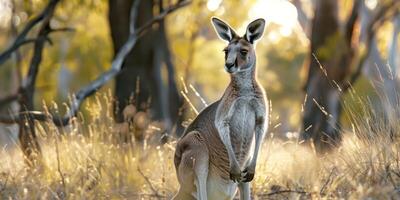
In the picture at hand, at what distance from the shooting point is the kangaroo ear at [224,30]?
6637 millimetres

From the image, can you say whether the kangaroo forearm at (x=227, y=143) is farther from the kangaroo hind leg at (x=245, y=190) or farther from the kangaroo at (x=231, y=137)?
the kangaroo hind leg at (x=245, y=190)

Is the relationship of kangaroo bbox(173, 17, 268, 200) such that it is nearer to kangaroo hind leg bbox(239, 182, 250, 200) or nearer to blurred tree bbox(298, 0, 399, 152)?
kangaroo hind leg bbox(239, 182, 250, 200)

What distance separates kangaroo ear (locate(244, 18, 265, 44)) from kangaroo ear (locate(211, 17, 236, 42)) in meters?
0.12

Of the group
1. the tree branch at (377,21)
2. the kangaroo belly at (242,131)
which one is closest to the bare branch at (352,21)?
the tree branch at (377,21)

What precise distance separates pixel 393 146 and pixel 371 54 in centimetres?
1131

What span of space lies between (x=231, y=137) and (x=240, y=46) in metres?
0.69

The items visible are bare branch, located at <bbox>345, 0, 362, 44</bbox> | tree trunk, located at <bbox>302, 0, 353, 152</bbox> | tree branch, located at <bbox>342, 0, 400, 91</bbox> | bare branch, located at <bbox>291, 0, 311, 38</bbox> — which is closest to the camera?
tree trunk, located at <bbox>302, 0, 353, 152</bbox>

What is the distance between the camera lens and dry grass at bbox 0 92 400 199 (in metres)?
6.57

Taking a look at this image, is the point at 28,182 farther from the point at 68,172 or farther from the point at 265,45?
the point at 265,45

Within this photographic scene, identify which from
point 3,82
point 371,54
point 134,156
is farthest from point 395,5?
point 3,82

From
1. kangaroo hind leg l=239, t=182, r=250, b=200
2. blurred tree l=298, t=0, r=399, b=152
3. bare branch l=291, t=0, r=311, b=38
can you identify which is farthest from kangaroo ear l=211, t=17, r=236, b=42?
bare branch l=291, t=0, r=311, b=38

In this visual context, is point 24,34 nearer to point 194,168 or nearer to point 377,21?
point 194,168

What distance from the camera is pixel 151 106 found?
13.6 meters

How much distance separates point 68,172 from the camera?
7.99m
